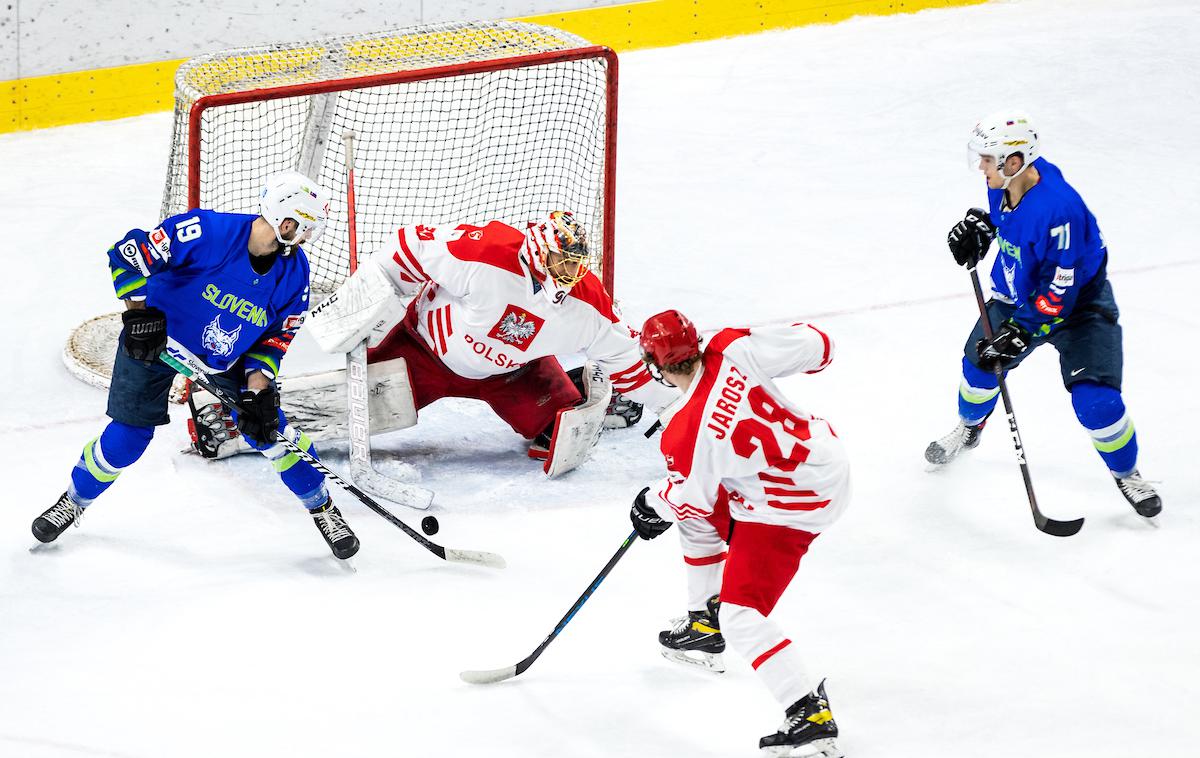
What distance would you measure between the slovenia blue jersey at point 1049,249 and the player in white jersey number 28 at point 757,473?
0.99 meters

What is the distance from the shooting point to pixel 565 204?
17.4 ft

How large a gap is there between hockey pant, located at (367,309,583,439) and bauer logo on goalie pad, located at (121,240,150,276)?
37.5 inches

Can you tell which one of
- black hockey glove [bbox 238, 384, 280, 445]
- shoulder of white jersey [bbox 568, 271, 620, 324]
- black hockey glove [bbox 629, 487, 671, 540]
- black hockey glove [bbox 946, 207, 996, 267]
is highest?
black hockey glove [bbox 946, 207, 996, 267]

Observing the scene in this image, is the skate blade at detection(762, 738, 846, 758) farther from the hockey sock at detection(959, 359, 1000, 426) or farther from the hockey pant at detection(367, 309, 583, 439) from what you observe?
the hockey pant at detection(367, 309, 583, 439)

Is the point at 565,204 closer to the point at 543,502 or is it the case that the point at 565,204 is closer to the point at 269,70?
the point at 269,70

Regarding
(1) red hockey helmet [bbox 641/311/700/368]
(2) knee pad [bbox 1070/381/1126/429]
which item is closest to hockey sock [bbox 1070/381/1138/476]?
(2) knee pad [bbox 1070/381/1126/429]

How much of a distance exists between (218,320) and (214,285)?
3.8 inches

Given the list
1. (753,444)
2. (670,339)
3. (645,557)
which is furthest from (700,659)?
(670,339)

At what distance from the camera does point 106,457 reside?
3.54m

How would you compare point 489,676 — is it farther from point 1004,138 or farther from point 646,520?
point 1004,138

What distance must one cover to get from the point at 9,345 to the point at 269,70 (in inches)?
56.1

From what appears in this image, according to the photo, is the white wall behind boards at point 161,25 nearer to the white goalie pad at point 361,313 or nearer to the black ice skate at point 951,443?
the white goalie pad at point 361,313

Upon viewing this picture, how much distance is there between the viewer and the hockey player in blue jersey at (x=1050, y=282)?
3.60 metres

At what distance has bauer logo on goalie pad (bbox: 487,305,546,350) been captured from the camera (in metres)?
3.92
